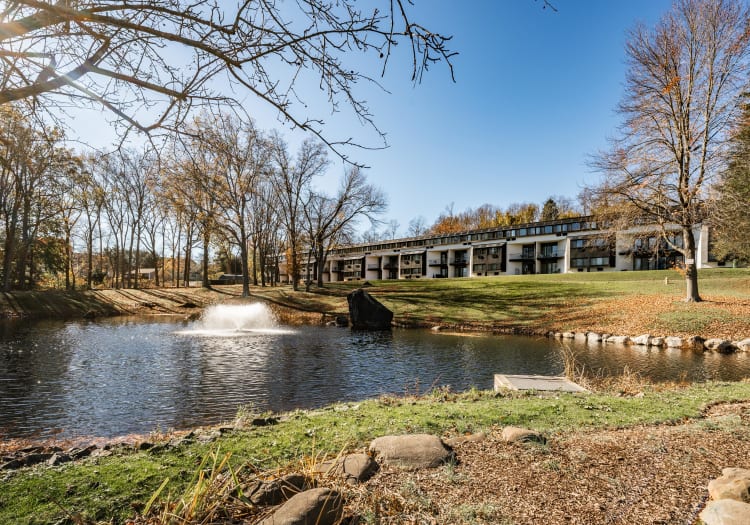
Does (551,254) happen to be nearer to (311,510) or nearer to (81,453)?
(81,453)

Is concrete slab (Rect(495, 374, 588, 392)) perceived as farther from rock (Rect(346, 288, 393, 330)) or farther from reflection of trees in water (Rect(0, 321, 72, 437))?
rock (Rect(346, 288, 393, 330))

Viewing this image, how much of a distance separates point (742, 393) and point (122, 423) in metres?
12.1

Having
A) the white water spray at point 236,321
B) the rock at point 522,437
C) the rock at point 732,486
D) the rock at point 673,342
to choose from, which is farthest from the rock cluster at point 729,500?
the white water spray at point 236,321

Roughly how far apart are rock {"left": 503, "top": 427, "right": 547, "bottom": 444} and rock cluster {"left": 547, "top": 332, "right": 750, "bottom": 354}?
17360 millimetres

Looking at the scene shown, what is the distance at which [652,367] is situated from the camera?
13469 mm

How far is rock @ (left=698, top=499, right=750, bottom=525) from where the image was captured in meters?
2.46

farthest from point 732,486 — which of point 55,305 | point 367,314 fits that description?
point 55,305

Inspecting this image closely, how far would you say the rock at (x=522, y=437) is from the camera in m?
4.36

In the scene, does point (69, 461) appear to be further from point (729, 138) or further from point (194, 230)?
point (194, 230)

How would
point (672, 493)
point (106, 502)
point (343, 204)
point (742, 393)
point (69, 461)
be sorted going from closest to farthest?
1. point (672, 493)
2. point (106, 502)
3. point (69, 461)
4. point (742, 393)
5. point (343, 204)

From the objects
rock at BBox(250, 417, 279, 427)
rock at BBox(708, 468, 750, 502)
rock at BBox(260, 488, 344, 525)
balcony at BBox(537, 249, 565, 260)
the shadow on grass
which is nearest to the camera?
rock at BBox(260, 488, 344, 525)

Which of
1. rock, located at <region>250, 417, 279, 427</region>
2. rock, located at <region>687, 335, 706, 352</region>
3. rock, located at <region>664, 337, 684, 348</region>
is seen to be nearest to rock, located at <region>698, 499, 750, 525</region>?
rock, located at <region>250, 417, 279, 427</region>

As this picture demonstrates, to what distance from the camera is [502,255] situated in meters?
63.5

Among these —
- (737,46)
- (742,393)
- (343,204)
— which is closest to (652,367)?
(742,393)
